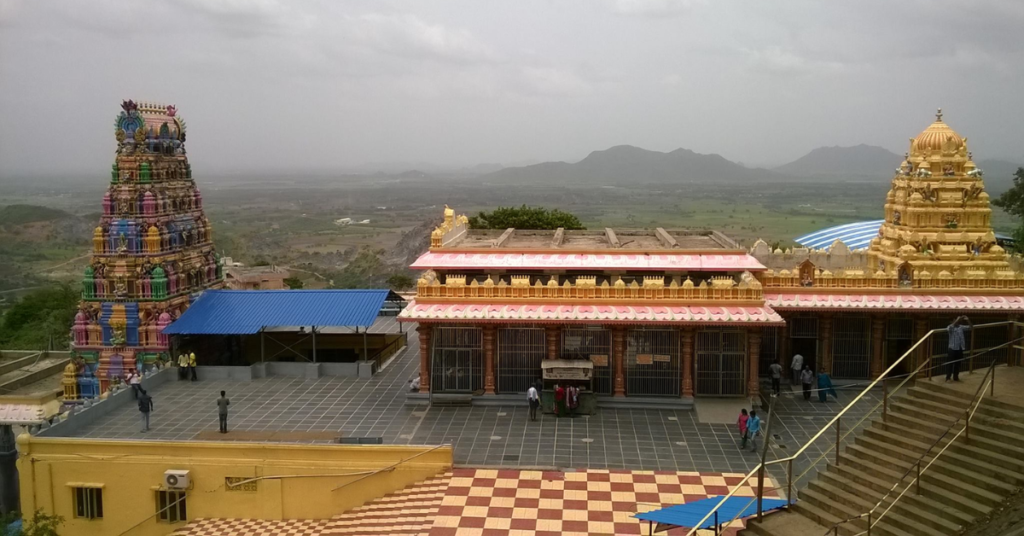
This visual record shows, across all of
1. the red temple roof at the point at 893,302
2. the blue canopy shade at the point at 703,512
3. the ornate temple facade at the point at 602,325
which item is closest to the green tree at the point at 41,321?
the ornate temple facade at the point at 602,325

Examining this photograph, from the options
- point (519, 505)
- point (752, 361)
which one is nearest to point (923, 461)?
point (519, 505)

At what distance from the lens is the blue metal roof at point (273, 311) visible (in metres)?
25.5

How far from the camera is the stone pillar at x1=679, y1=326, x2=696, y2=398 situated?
22016 mm

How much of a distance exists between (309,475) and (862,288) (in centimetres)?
1663

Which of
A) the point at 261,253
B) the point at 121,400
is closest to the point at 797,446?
the point at 121,400

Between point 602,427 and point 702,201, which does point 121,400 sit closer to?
point 602,427

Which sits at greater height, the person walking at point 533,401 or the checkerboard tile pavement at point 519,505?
the person walking at point 533,401

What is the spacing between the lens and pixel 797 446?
1891 centimetres

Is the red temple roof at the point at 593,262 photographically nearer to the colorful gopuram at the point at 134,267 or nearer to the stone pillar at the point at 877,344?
the stone pillar at the point at 877,344

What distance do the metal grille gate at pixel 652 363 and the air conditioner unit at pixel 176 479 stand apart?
38.5ft

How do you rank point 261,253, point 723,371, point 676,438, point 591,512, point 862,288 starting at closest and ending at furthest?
point 591,512, point 676,438, point 723,371, point 862,288, point 261,253

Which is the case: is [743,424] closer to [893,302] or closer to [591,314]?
[591,314]

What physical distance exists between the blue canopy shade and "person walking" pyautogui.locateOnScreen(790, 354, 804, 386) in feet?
32.2

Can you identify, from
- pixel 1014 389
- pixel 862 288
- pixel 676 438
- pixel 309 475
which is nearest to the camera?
pixel 1014 389
